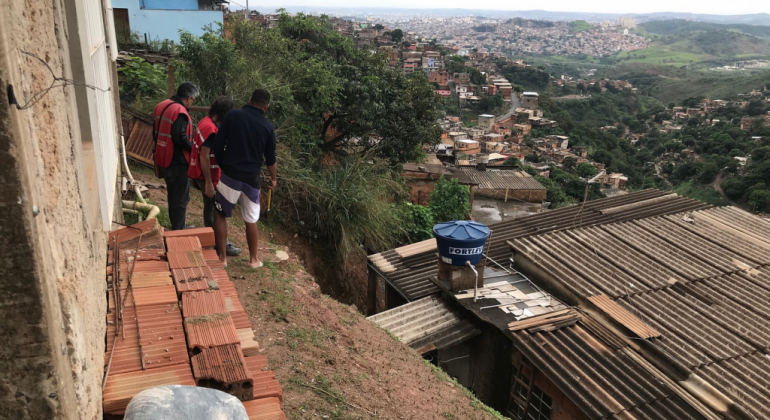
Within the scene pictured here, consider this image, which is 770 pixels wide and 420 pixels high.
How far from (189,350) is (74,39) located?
183 centimetres

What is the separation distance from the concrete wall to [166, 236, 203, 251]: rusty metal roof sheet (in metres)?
1.59

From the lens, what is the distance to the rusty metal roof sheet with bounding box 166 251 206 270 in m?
3.27

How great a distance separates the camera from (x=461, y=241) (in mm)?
6285

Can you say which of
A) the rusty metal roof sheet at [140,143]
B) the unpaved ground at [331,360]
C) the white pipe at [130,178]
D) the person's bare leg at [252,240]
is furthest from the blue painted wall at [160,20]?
the unpaved ground at [331,360]

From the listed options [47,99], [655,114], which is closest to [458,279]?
[47,99]

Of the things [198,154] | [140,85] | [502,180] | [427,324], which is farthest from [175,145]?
Result: [502,180]

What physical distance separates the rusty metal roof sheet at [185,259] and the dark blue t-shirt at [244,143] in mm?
Result: 898

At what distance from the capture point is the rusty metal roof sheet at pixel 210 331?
247 centimetres

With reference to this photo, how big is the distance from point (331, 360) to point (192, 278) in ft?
3.80

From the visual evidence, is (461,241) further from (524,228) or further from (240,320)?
(240,320)

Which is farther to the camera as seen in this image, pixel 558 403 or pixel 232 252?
pixel 558 403

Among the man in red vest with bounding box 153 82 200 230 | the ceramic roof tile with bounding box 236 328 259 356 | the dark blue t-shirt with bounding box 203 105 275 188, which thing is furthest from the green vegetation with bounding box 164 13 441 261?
the ceramic roof tile with bounding box 236 328 259 356

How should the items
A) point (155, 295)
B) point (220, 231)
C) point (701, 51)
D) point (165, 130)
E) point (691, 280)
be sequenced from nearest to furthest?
point (155, 295), point (220, 231), point (165, 130), point (691, 280), point (701, 51)

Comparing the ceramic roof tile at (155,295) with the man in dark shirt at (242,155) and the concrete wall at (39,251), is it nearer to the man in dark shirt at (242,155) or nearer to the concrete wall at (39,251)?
the concrete wall at (39,251)
